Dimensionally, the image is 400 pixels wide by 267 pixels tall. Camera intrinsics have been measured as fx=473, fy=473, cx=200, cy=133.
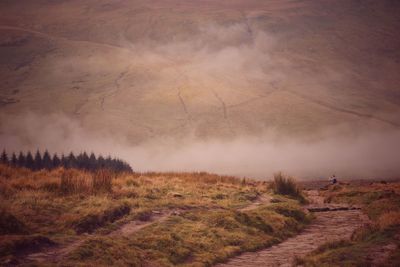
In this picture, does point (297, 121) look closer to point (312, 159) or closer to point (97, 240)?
point (312, 159)

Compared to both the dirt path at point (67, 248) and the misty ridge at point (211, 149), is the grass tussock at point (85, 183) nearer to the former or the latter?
the dirt path at point (67, 248)

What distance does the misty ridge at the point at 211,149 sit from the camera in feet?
544

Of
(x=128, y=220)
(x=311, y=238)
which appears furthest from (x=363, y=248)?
(x=128, y=220)

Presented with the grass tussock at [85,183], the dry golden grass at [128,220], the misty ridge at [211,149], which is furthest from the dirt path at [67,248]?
the misty ridge at [211,149]

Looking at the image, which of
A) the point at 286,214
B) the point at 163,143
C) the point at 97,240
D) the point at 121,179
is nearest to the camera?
the point at 97,240

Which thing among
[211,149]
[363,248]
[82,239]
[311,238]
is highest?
[211,149]

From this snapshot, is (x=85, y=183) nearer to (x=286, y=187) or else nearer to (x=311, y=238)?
(x=311, y=238)

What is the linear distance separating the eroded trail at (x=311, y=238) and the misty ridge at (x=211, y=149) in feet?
421

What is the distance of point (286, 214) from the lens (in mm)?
25125

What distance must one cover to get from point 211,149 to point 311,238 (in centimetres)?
16357

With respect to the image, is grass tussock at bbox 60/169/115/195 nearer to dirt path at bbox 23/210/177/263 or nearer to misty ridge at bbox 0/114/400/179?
dirt path at bbox 23/210/177/263

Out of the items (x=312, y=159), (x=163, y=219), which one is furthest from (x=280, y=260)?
(x=312, y=159)

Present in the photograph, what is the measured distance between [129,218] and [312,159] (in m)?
159

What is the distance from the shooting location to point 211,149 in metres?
184
